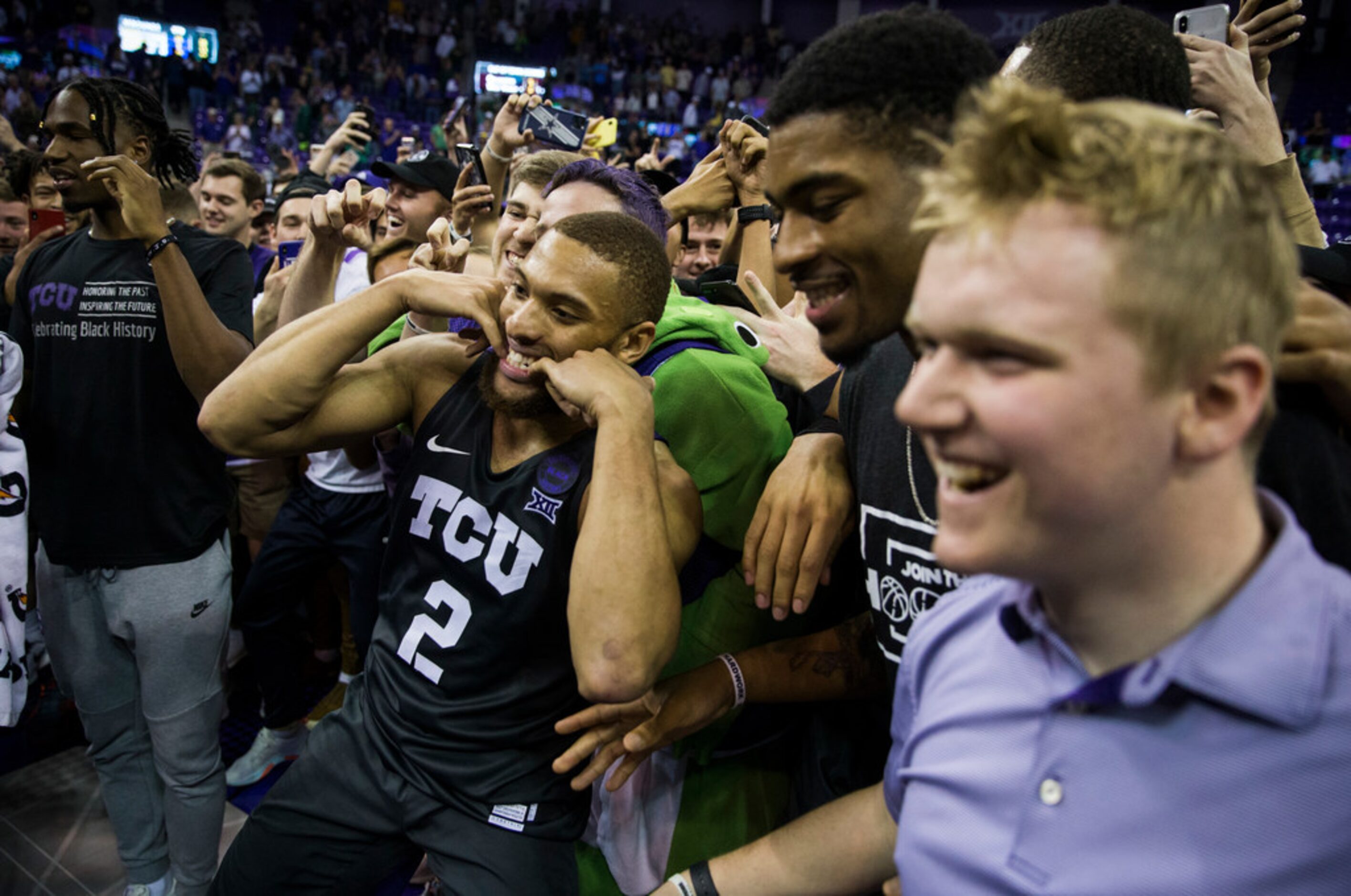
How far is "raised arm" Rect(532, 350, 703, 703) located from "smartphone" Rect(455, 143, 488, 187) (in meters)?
2.24

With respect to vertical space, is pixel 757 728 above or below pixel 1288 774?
below

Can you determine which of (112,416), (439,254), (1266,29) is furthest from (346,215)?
(1266,29)

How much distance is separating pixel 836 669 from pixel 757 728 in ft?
0.98

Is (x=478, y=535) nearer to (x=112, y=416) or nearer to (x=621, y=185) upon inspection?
(x=621, y=185)

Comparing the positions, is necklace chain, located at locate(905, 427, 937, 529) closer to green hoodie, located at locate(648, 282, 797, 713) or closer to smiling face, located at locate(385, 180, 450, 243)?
green hoodie, located at locate(648, 282, 797, 713)

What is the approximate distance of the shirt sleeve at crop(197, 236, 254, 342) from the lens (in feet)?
8.43

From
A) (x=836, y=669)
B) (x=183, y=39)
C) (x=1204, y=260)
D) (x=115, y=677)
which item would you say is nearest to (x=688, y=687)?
(x=836, y=669)

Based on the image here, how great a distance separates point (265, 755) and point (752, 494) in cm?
262

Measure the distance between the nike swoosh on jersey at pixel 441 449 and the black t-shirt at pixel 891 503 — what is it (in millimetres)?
852

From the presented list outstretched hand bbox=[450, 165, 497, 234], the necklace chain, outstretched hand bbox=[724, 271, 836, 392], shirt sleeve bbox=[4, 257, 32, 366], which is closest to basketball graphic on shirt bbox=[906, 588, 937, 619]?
the necklace chain

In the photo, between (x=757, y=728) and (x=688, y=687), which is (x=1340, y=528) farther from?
(x=757, y=728)

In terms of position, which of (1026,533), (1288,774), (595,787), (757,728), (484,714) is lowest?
(595,787)

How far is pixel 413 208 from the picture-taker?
4191 mm

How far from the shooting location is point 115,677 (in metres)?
2.59
